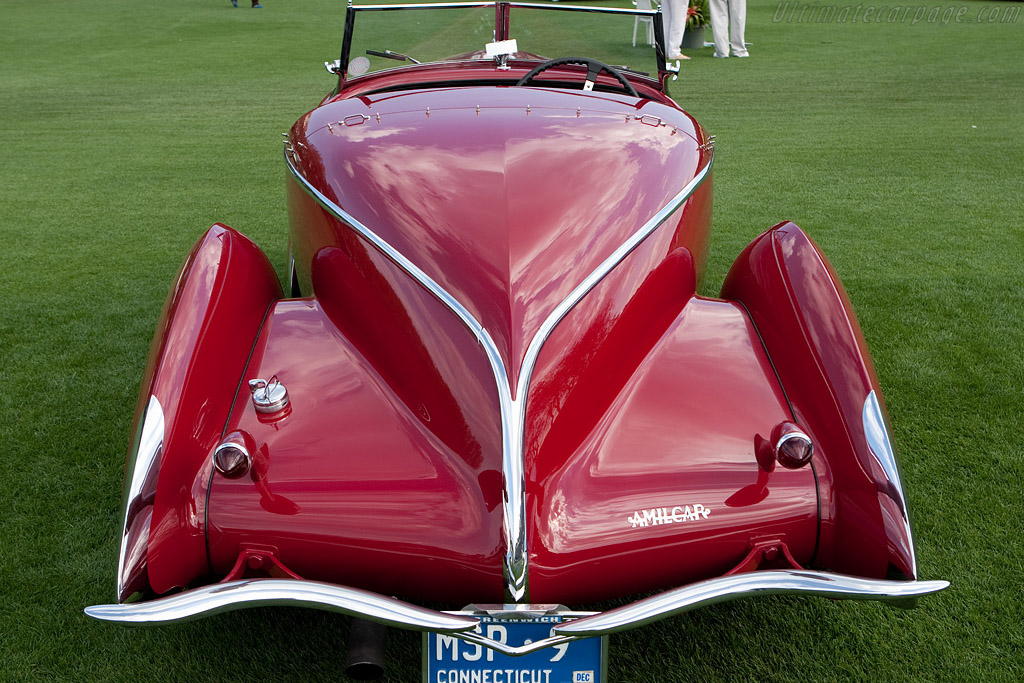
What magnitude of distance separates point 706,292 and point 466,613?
2721mm

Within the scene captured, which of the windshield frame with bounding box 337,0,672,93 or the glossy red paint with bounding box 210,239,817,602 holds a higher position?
the windshield frame with bounding box 337,0,672,93

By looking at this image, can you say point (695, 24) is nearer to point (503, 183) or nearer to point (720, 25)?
point (720, 25)

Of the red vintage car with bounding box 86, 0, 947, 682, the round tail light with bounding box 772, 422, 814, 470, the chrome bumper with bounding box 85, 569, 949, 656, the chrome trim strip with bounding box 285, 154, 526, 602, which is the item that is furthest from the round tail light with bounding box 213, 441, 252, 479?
the round tail light with bounding box 772, 422, 814, 470

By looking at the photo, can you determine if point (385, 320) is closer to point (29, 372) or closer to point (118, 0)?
point (29, 372)

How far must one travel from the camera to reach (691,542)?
168cm

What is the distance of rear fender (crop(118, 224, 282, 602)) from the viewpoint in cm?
168

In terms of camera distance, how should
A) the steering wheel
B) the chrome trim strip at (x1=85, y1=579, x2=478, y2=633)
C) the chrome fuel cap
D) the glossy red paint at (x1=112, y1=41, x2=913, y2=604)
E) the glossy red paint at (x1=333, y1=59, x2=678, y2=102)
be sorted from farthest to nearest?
the glossy red paint at (x1=333, y1=59, x2=678, y2=102) < the steering wheel < the chrome fuel cap < the glossy red paint at (x1=112, y1=41, x2=913, y2=604) < the chrome trim strip at (x1=85, y1=579, x2=478, y2=633)

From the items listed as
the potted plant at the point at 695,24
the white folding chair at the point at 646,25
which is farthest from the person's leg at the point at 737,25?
the white folding chair at the point at 646,25

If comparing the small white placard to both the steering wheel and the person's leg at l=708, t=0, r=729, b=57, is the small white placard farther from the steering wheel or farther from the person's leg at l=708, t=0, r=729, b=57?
the person's leg at l=708, t=0, r=729, b=57

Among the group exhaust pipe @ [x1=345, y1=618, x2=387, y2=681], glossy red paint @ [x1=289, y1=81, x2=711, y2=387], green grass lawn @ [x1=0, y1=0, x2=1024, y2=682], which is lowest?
green grass lawn @ [x1=0, y1=0, x2=1024, y2=682]

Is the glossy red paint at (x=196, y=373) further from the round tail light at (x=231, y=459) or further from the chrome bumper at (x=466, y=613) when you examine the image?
the chrome bumper at (x=466, y=613)

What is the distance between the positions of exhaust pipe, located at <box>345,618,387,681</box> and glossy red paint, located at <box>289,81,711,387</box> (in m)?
0.65

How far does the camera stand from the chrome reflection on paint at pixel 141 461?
66.4 inches

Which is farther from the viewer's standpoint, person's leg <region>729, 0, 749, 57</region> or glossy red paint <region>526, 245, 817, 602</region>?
person's leg <region>729, 0, 749, 57</region>
